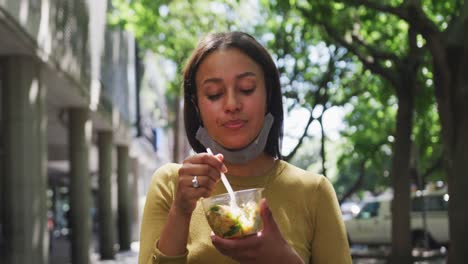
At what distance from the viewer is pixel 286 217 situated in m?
2.13

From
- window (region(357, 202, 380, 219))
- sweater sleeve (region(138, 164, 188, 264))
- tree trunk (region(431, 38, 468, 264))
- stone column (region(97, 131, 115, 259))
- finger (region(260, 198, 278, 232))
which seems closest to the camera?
finger (region(260, 198, 278, 232))

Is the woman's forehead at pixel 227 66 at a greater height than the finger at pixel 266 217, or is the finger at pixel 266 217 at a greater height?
the woman's forehead at pixel 227 66

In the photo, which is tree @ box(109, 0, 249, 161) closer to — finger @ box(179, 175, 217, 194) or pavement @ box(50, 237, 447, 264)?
pavement @ box(50, 237, 447, 264)

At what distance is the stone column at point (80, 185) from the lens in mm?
17609

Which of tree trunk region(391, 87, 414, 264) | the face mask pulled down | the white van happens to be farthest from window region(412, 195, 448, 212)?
the face mask pulled down

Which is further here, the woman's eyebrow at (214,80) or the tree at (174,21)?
the tree at (174,21)

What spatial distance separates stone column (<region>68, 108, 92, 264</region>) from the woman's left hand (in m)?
16.3

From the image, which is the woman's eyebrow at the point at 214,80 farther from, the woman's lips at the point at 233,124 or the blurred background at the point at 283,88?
the blurred background at the point at 283,88

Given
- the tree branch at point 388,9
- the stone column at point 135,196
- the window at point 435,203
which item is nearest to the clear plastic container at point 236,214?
the tree branch at point 388,9

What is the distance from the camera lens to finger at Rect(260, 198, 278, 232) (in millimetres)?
1810

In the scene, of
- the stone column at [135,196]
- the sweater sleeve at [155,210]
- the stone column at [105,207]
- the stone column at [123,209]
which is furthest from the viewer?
the stone column at [135,196]

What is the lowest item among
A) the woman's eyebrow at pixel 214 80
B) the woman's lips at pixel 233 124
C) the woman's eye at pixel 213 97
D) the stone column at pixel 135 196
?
the stone column at pixel 135 196

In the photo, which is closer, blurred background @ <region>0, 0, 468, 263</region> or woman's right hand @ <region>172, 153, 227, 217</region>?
woman's right hand @ <region>172, 153, 227, 217</region>

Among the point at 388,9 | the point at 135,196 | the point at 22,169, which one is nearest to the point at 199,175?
the point at 388,9
